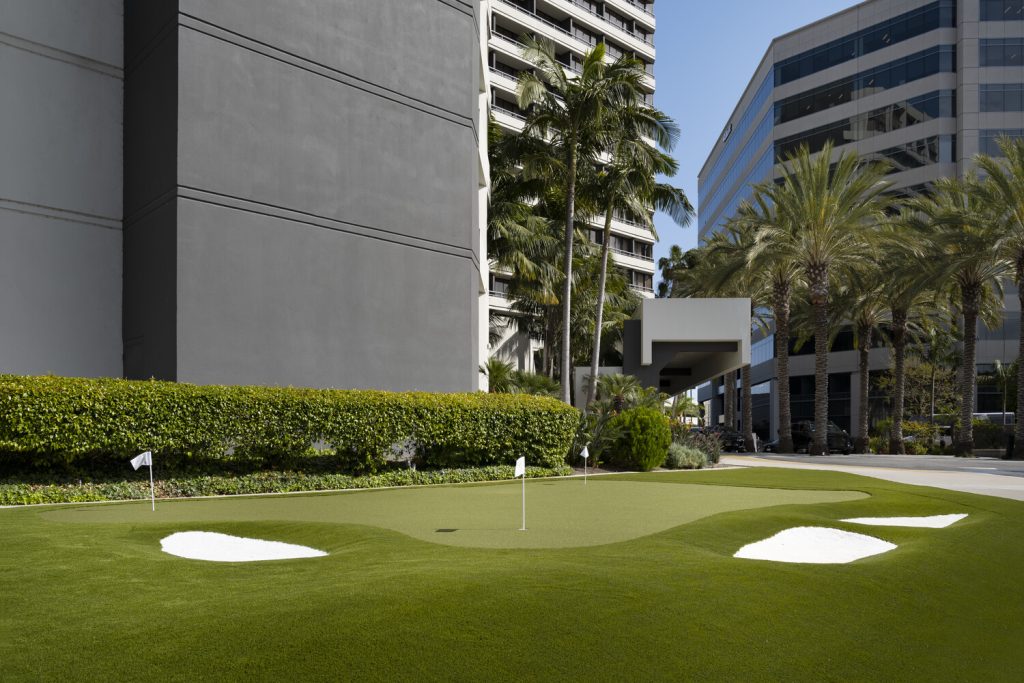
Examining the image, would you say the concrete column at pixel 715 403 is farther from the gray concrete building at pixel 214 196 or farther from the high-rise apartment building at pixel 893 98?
the gray concrete building at pixel 214 196

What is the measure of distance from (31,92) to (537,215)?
24672 mm

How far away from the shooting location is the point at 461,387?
75.7ft

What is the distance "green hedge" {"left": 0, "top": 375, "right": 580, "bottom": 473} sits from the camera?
523 inches

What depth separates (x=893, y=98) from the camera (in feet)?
215

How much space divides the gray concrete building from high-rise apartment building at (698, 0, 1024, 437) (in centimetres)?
5002

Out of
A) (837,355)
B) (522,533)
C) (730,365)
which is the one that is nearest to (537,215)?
(730,365)

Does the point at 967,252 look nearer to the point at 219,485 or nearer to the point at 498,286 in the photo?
the point at 498,286

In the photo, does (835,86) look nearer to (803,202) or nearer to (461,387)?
(803,202)

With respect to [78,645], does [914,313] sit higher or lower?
higher

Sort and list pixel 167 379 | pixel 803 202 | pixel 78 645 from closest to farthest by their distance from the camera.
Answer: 1. pixel 78 645
2. pixel 167 379
3. pixel 803 202

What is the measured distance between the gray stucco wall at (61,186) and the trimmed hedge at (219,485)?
5346mm

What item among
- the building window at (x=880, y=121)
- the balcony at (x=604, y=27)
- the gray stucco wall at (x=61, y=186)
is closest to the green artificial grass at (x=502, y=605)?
the gray stucco wall at (x=61, y=186)

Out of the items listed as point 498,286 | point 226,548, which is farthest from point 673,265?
point 226,548

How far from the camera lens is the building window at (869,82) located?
2470 inches
